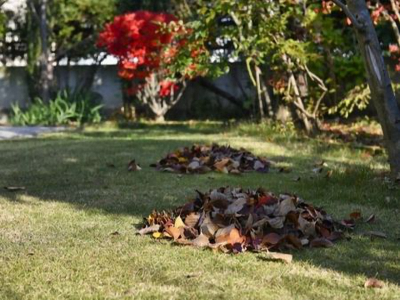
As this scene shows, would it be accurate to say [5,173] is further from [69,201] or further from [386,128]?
[386,128]

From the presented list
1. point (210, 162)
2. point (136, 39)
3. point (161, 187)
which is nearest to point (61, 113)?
point (136, 39)

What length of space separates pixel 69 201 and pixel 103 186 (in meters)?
0.75

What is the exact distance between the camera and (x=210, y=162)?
6707mm

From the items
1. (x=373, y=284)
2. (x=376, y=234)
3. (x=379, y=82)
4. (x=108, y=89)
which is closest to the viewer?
(x=373, y=284)

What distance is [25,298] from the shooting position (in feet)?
8.83

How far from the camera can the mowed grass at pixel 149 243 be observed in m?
2.82

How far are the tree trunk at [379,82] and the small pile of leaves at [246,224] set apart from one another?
166cm

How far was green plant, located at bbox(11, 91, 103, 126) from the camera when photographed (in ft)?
51.4

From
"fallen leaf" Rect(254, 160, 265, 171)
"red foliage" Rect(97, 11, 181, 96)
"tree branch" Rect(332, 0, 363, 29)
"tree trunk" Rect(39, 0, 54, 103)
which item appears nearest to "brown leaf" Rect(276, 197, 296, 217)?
"tree branch" Rect(332, 0, 363, 29)

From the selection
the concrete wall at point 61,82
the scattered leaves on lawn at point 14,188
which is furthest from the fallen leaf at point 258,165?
the concrete wall at point 61,82

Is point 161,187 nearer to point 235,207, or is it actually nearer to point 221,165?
point 221,165

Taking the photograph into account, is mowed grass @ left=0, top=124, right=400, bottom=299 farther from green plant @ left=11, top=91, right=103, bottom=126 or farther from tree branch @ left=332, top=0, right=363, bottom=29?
green plant @ left=11, top=91, right=103, bottom=126

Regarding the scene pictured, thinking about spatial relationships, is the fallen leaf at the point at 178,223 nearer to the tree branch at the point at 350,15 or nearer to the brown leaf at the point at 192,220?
the brown leaf at the point at 192,220

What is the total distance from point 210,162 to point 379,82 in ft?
6.67
